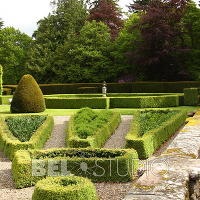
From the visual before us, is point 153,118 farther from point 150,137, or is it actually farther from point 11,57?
point 11,57

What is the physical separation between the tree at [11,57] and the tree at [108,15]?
9.07 metres

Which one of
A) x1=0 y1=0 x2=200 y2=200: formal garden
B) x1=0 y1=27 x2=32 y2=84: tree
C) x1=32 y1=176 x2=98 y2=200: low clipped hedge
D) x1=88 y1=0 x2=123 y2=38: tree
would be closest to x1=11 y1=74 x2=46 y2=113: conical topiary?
x1=0 y1=0 x2=200 y2=200: formal garden

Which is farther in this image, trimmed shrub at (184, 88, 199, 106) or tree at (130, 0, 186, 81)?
tree at (130, 0, 186, 81)

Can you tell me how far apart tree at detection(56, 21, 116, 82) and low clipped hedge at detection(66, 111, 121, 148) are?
20.7 metres

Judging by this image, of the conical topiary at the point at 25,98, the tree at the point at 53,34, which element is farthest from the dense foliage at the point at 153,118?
the tree at the point at 53,34

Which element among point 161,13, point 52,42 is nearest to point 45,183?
point 161,13

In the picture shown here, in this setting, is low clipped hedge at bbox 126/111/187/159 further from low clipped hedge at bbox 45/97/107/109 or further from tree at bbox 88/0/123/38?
tree at bbox 88/0/123/38

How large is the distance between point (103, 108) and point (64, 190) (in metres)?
15.3

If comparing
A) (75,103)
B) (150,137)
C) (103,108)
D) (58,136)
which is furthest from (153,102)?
(150,137)

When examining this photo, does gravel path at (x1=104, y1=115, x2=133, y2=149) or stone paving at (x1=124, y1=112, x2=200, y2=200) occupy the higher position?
stone paving at (x1=124, y1=112, x2=200, y2=200)

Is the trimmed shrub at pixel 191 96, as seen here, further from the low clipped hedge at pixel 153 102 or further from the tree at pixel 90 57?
the tree at pixel 90 57

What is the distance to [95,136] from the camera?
9930 millimetres

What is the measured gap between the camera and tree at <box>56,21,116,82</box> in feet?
112

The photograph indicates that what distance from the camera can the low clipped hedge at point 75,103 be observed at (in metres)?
20.2
